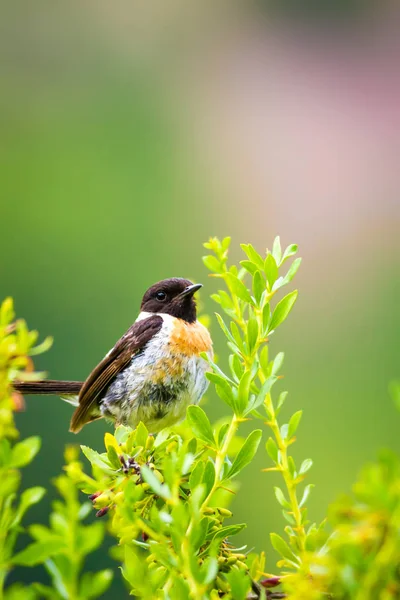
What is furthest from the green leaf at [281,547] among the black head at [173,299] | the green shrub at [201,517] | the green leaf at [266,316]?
the black head at [173,299]

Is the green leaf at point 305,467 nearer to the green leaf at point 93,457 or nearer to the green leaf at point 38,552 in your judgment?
the green leaf at point 93,457

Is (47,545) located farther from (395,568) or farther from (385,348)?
(385,348)

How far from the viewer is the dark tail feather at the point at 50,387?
220 cm

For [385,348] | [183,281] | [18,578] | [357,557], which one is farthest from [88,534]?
[385,348]

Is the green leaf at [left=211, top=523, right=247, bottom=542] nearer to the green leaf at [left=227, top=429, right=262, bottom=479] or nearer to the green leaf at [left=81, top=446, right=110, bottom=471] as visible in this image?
the green leaf at [left=227, top=429, right=262, bottom=479]

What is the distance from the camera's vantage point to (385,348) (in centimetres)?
767

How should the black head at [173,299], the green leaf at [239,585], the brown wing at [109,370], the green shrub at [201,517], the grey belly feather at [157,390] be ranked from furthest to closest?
the black head at [173,299] < the brown wing at [109,370] < the grey belly feather at [157,390] < the green leaf at [239,585] < the green shrub at [201,517]

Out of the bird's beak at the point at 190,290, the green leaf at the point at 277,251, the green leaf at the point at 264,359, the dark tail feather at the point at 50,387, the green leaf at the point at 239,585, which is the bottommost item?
the dark tail feather at the point at 50,387

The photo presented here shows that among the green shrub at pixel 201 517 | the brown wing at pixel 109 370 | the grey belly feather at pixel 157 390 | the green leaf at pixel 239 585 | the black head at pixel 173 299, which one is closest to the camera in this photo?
the green shrub at pixel 201 517

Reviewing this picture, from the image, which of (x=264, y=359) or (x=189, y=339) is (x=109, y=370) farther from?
(x=264, y=359)

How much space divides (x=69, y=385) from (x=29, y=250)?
6.64 metres

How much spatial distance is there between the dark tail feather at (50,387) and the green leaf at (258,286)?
152 centimetres

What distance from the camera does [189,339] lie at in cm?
210

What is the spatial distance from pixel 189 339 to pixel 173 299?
0.74ft
